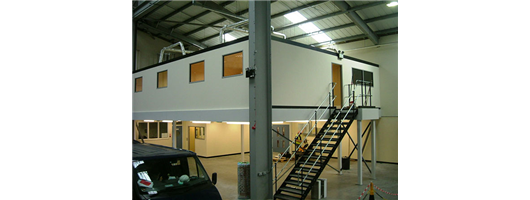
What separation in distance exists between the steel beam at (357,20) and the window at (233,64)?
6726mm

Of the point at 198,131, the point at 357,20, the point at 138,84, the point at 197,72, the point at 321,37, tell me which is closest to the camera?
the point at 197,72

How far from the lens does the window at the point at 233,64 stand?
1203 centimetres

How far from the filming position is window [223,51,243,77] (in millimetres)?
12031

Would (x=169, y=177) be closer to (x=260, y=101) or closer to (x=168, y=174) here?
(x=168, y=174)

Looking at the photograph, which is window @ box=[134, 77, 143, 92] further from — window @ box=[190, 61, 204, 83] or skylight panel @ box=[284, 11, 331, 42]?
skylight panel @ box=[284, 11, 331, 42]

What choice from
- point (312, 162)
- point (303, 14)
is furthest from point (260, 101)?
point (303, 14)

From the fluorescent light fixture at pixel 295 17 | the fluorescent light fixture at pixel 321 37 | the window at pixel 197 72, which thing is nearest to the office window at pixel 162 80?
the window at pixel 197 72

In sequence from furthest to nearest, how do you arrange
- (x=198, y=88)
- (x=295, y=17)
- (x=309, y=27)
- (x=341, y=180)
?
(x=309, y=27) → (x=295, y=17) → (x=341, y=180) → (x=198, y=88)

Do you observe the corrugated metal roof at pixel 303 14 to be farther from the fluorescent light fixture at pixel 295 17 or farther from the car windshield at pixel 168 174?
the car windshield at pixel 168 174

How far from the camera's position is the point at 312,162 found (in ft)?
38.4

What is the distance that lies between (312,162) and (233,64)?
189 inches
